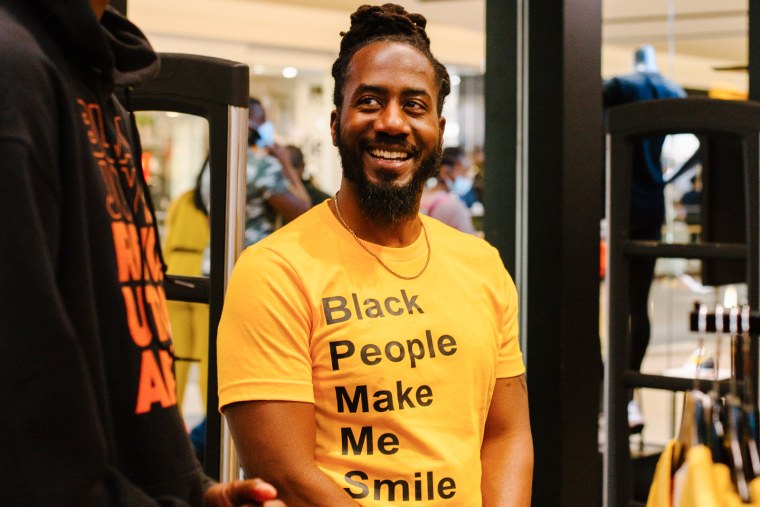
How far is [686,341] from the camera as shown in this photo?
6.29 meters

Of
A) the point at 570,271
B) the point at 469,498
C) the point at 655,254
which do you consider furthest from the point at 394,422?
the point at 655,254

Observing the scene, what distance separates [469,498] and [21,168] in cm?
104

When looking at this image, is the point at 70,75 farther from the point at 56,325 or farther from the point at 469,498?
the point at 469,498

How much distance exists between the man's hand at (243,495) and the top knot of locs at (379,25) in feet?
3.11

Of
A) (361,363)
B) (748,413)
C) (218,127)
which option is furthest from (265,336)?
(748,413)

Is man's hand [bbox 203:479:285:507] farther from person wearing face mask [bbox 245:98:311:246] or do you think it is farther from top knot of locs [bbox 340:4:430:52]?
person wearing face mask [bbox 245:98:311:246]

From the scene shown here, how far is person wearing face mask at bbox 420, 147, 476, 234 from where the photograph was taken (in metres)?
4.42

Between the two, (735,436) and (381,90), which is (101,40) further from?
(735,436)

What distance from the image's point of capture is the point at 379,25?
5.53 ft

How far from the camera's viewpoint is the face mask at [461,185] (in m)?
4.82

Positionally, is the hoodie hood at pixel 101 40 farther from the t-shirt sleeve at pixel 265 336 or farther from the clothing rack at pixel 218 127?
the clothing rack at pixel 218 127

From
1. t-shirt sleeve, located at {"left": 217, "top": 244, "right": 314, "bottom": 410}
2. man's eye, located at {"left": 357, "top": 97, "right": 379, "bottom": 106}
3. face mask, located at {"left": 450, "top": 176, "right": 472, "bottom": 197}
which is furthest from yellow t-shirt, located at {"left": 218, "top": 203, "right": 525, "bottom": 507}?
face mask, located at {"left": 450, "top": 176, "right": 472, "bottom": 197}

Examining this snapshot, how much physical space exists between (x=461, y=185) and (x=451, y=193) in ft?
1.16

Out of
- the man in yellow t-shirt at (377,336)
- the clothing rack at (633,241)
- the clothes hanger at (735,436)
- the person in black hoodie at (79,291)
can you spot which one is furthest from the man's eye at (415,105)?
the clothing rack at (633,241)
